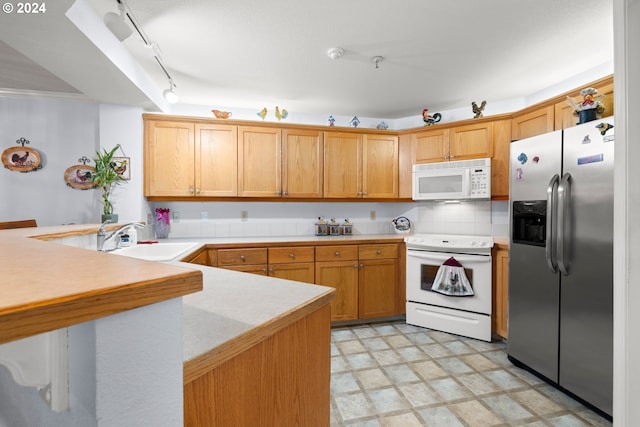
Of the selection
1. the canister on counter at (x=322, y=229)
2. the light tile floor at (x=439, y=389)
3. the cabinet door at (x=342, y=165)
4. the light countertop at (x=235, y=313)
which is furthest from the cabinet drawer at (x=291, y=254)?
the light countertop at (x=235, y=313)

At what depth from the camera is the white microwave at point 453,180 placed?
2.98 metres

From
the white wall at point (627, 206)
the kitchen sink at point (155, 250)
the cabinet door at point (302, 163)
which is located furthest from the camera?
the cabinet door at point (302, 163)

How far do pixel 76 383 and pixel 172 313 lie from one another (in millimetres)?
147

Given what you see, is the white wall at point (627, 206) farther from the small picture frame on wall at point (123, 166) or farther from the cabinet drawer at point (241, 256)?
the small picture frame on wall at point (123, 166)

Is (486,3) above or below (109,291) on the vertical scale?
above

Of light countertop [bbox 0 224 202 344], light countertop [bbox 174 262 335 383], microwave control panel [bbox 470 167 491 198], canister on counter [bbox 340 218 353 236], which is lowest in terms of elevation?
light countertop [bbox 174 262 335 383]

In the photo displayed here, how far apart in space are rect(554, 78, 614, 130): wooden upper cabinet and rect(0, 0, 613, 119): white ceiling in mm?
316

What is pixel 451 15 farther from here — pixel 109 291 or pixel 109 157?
pixel 109 157

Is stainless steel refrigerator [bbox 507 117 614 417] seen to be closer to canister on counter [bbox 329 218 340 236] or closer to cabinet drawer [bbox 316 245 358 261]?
cabinet drawer [bbox 316 245 358 261]

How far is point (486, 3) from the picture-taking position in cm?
178

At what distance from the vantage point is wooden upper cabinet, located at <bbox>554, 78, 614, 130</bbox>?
1994 millimetres

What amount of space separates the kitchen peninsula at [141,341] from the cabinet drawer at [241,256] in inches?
82.5

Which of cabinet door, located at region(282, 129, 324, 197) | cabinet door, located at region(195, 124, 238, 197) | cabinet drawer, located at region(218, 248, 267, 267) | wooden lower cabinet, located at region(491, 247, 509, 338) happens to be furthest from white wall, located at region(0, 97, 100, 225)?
wooden lower cabinet, located at region(491, 247, 509, 338)

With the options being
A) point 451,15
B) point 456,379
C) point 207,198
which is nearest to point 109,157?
point 207,198
